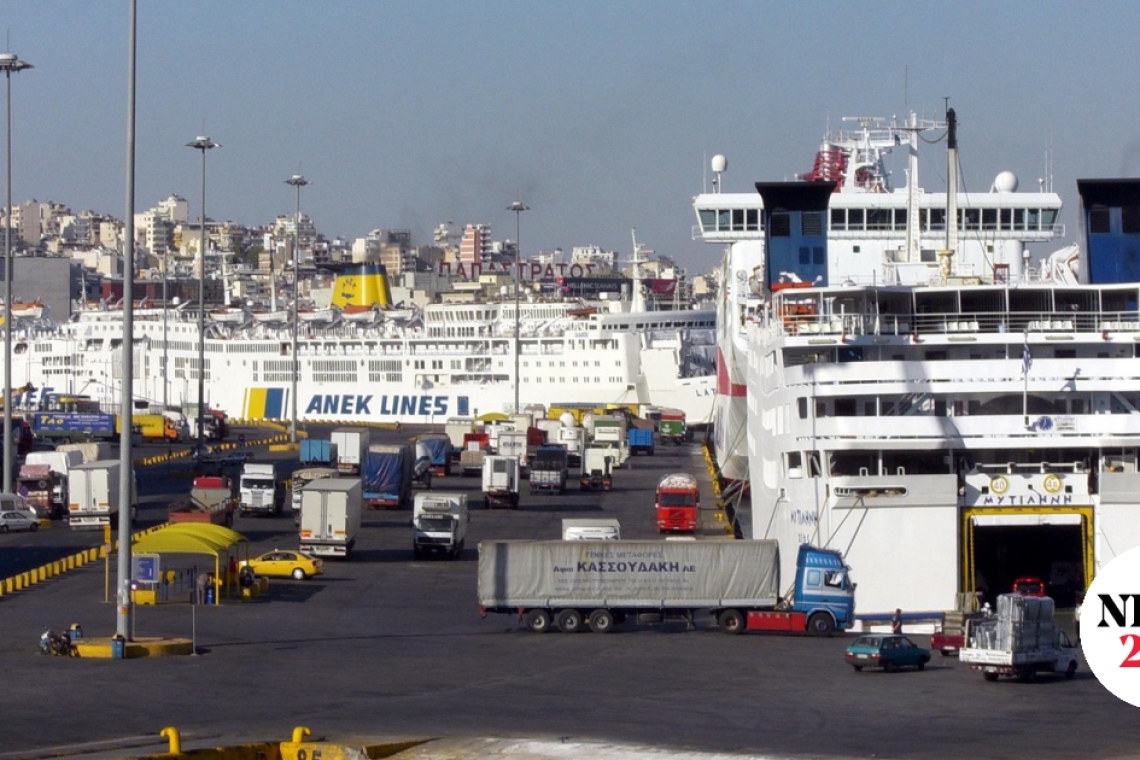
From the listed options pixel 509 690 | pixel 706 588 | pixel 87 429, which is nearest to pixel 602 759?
pixel 509 690

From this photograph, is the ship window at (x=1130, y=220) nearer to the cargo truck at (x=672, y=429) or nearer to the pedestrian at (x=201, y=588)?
the pedestrian at (x=201, y=588)

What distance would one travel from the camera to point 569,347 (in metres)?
119

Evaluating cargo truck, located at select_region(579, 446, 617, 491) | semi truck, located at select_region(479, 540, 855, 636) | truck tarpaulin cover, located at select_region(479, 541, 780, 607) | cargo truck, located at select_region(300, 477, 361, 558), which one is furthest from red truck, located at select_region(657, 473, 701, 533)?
truck tarpaulin cover, located at select_region(479, 541, 780, 607)

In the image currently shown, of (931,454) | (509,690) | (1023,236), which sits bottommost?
(509,690)

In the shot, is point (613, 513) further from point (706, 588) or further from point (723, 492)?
point (706, 588)

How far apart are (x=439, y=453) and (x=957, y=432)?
44.6m

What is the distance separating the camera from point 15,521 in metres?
50.3

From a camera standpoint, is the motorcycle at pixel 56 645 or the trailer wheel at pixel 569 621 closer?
the motorcycle at pixel 56 645

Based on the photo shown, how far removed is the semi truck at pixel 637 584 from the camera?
1224 inches

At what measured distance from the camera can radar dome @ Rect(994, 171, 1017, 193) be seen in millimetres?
50281

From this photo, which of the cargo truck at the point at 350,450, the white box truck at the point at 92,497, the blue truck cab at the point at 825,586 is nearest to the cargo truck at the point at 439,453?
the cargo truck at the point at 350,450

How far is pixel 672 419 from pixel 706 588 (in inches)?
2840

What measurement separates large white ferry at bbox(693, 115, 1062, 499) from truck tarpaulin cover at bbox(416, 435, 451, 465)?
1737 centimetres

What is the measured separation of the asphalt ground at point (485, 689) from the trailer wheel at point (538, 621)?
1.42ft
